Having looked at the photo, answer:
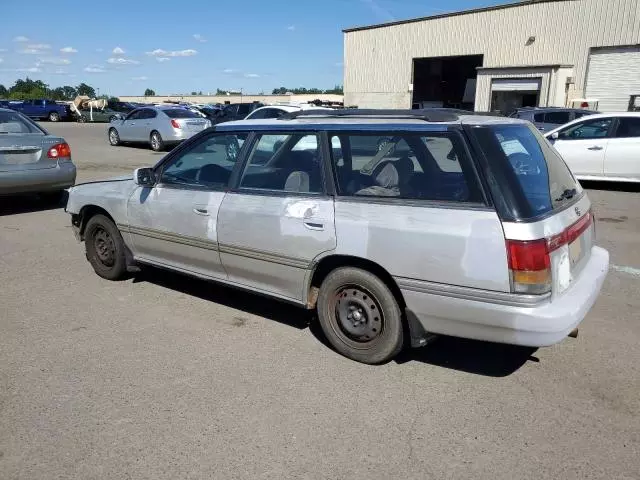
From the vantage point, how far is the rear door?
32.7 feet

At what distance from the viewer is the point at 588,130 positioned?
416 inches

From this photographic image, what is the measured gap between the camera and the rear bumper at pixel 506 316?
294 centimetres

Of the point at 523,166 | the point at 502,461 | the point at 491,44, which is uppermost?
the point at 491,44

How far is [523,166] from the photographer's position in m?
3.22

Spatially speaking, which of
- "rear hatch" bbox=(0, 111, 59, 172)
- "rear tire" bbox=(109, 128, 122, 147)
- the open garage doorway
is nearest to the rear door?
"rear hatch" bbox=(0, 111, 59, 172)

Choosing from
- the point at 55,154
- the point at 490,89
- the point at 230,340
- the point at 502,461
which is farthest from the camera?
the point at 490,89

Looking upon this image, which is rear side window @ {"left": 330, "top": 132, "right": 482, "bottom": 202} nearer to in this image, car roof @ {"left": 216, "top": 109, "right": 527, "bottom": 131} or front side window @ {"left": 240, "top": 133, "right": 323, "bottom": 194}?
car roof @ {"left": 216, "top": 109, "right": 527, "bottom": 131}

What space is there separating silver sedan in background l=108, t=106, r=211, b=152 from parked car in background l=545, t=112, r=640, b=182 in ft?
36.8

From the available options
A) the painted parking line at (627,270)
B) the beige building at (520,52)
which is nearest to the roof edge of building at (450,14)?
the beige building at (520,52)

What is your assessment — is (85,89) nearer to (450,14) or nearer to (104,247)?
(450,14)

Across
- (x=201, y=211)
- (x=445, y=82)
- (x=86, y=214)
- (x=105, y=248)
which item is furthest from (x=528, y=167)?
(x=445, y=82)

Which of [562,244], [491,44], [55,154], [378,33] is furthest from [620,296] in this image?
[378,33]

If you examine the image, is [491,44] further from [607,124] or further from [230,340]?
[230,340]

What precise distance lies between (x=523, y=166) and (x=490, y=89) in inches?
1094
